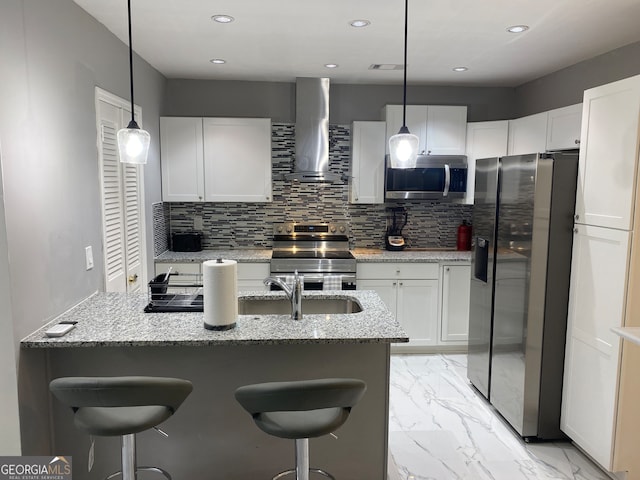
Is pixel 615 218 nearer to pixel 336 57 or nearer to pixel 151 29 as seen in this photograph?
pixel 336 57

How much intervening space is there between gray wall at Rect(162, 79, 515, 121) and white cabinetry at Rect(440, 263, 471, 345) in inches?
62.4

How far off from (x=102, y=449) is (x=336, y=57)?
3.02 m

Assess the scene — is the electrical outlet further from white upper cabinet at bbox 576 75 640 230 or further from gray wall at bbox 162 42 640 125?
white upper cabinet at bbox 576 75 640 230

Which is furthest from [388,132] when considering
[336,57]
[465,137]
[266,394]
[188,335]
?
[266,394]

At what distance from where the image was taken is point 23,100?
1989 millimetres

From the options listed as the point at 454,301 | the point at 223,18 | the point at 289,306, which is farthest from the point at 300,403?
the point at 454,301

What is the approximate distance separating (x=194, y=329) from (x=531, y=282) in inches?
77.7

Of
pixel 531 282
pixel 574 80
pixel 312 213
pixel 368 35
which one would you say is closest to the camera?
pixel 531 282

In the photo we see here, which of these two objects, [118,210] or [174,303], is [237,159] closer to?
[118,210]

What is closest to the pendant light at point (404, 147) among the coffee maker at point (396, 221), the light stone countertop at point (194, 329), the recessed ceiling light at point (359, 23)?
the recessed ceiling light at point (359, 23)

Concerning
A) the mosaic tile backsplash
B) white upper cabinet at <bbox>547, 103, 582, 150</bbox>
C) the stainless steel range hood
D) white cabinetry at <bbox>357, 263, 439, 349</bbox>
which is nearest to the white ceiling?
the stainless steel range hood

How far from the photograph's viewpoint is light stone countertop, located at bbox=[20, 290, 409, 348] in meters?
2.00

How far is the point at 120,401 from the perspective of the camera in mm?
1620

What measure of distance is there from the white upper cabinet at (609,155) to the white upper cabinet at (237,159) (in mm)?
2637
